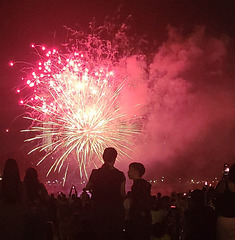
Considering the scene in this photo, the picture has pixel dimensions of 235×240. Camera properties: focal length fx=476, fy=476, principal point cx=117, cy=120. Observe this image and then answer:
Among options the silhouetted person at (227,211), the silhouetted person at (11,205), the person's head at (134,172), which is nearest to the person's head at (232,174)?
the silhouetted person at (227,211)

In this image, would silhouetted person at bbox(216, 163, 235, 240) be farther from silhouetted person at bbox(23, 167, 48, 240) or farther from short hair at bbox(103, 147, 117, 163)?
silhouetted person at bbox(23, 167, 48, 240)

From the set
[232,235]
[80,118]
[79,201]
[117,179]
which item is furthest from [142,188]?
[80,118]

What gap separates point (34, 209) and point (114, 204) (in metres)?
1.03

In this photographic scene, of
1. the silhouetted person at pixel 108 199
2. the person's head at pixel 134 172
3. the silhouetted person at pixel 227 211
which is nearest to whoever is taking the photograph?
the silhouetted person at pixel 227 211

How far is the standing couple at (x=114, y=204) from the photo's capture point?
581 cm

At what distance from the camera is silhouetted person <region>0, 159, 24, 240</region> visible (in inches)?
211

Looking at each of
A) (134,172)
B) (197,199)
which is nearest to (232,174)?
(197,199)

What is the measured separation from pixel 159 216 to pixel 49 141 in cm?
1666

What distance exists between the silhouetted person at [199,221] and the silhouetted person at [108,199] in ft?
2.83

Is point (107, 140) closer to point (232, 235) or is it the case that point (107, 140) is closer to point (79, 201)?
point (79, 201)

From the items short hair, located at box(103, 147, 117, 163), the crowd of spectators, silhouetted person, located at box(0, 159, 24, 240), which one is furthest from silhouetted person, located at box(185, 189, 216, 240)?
silhouetted person, located at box(0, 159, 24, 240)

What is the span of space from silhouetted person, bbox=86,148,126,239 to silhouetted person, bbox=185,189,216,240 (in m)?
0.86

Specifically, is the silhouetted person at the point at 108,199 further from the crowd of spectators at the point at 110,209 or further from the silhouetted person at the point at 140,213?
the silhouetted person at the point at 140,213

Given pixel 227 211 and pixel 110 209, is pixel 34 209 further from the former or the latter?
pixel 227 211
